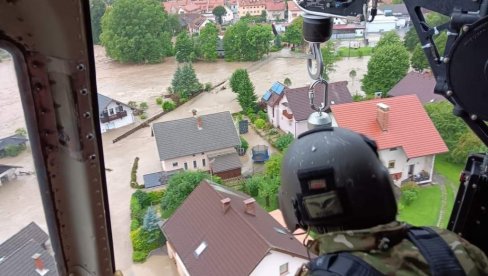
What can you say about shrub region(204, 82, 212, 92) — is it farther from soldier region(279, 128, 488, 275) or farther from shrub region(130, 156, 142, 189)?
soldier region(279, 128, 488, 275)

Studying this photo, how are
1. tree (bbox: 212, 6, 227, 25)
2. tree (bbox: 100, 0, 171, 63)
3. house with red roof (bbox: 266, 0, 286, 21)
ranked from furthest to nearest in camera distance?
house with red roof (bbox: 266, 0, 286, 21) → tree (bbox: 212, 6, 227, 25) → tree (bbox: 100, 0, 171, 63)

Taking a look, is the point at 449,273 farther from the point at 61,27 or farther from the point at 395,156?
the point at 395,156

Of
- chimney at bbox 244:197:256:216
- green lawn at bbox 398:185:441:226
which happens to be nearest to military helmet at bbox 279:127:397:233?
chimney at bbox 244:197:256:216

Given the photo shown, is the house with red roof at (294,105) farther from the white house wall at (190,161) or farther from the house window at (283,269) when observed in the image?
the house window at (283,269)

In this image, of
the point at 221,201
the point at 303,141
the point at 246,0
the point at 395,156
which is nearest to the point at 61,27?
the point at 303,141

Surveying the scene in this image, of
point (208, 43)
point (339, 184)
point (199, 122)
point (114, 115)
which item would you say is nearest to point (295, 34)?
point (208, 43)

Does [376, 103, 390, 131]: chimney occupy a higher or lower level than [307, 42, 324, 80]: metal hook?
lower

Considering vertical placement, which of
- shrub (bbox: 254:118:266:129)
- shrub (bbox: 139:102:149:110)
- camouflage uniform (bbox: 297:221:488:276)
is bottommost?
shrub (bbox: 139:102:149:110)
